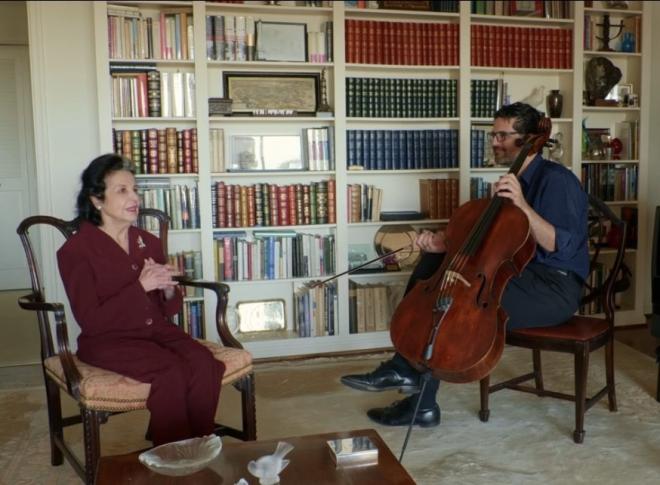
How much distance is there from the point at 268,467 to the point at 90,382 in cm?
68

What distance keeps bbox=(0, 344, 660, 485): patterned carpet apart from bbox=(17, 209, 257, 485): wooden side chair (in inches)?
9.5

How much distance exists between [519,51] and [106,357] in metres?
2.77

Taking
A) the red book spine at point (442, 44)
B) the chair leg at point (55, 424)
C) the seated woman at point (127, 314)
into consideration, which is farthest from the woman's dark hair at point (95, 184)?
the red book spine at point (442, 44)

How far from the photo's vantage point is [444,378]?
2084mm

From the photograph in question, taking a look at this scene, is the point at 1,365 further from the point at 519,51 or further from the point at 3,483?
the point at 519,51

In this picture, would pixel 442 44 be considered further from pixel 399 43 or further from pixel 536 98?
pixel 536 98

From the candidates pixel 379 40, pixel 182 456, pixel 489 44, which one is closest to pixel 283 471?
pixel 182 456

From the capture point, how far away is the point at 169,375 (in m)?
1.90

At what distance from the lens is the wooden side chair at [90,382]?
1828 mm

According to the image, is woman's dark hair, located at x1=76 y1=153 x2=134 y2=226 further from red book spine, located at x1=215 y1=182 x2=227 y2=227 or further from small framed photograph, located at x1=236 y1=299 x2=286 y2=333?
small framed photograph, located at x1=236 y1=299 x2=286 y2=333

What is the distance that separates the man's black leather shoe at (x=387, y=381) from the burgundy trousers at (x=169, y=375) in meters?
0.54

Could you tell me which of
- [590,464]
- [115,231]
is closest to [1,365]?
[115,231]

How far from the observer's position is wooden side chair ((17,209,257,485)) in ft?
6.00

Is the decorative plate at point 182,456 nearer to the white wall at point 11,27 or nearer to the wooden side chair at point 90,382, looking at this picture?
the wooden side chair at point 90,382
